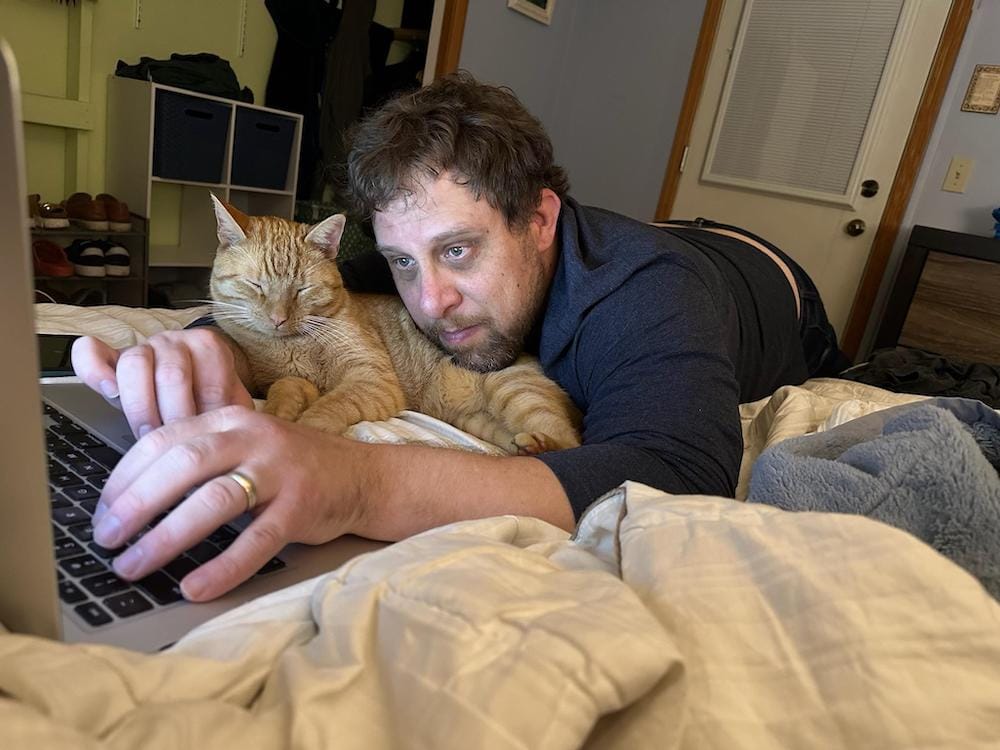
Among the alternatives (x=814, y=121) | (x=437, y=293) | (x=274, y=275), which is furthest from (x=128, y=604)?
(x=814, y=121)

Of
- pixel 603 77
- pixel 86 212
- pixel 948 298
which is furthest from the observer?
pixel 603 77

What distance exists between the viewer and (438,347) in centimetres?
155

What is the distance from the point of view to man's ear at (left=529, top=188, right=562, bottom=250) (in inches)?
55.5

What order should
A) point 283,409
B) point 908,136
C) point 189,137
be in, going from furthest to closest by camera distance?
1. point 908,136
2. point 189,137
3. point 283,409

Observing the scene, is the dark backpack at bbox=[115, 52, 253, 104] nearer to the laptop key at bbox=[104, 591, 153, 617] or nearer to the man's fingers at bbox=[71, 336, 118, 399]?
the man's fingers at bbox=[71, 336, 118, 399]

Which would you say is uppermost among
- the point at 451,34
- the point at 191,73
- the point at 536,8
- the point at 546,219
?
the point at 536,8

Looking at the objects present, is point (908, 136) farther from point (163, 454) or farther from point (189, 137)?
point (163, 454)

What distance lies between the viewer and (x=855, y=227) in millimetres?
3525

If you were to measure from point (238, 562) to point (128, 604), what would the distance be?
80mm

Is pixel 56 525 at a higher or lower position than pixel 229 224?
lower

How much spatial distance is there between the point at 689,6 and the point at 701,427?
12.8 ft

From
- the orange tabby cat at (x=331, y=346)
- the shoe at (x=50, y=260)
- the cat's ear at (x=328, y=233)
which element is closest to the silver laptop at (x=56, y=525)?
the orange tabby cat at (x=331, y=346)

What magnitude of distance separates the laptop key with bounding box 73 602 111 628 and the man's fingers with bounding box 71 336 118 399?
392 millimetres

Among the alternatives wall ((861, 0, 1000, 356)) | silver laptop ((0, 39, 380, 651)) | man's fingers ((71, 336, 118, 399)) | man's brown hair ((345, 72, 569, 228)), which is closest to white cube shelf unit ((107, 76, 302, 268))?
man's brown hair ((345, 72, 569, 228))
